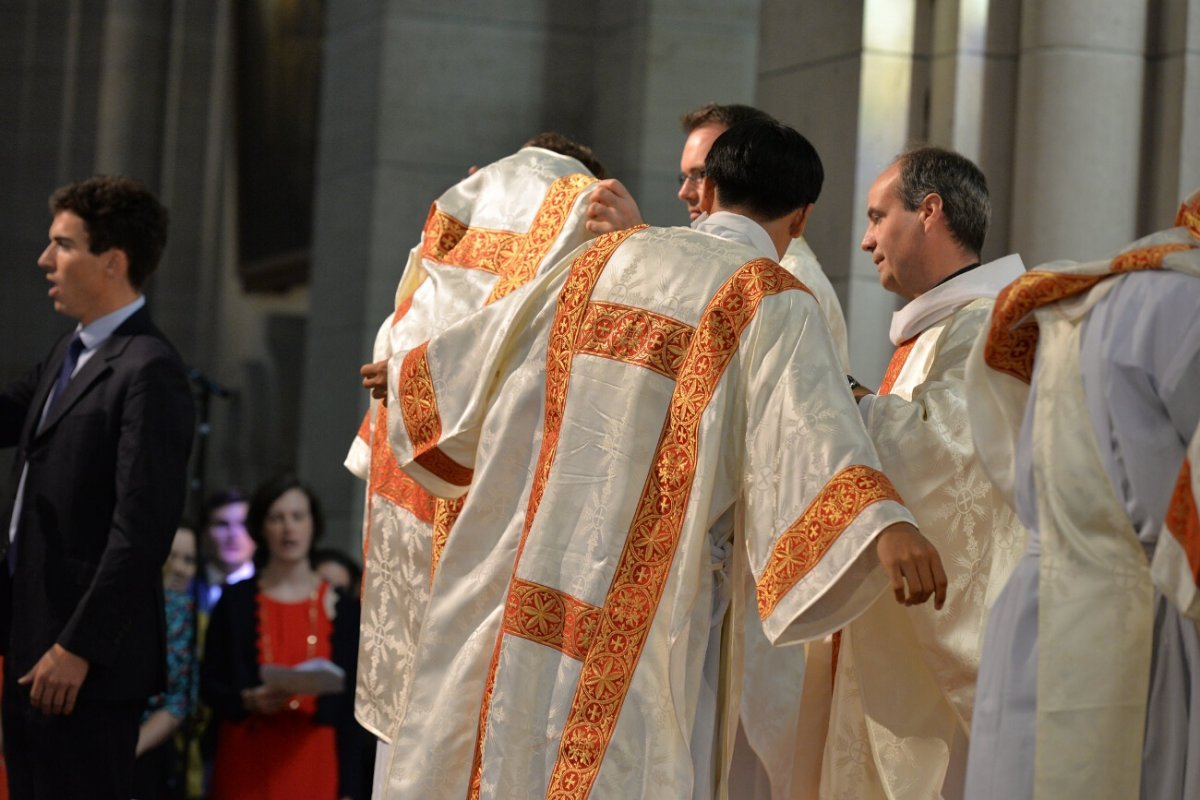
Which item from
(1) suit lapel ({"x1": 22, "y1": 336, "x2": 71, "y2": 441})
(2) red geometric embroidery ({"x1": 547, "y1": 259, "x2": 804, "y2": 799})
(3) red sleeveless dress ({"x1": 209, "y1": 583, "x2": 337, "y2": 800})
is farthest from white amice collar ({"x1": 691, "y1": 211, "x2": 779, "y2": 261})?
(3) red sleeveless dress ({"x1": 209, "y1": 583, "x2": 337, "y2": 800})

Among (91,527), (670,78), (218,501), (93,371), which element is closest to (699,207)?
(93,371)

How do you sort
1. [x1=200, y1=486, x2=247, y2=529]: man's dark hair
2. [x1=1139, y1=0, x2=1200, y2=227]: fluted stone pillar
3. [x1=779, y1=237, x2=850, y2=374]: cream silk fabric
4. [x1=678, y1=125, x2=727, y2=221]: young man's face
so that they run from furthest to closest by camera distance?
[x1=200, y1=486, x2=247, y2=529]: man's dark hair < [x1=1139, y1=0, x2=1200, y2=227]: fluted stone pillar < [x1=678, y1=125, x2=727, y2=221]: young man's face < [x1=779, y1=237, x2=850, y2=374]: cream silk fabric

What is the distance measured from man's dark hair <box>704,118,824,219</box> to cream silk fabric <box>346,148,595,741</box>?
1.95ft

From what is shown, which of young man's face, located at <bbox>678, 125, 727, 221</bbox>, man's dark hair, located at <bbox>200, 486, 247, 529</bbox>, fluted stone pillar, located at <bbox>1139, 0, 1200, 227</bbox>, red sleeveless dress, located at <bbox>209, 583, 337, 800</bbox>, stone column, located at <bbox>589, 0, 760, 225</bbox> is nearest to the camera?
young man's face, located at <bbox>678, 125, 727, 221</bbox>

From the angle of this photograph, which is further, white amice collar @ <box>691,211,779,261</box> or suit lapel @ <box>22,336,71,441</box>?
suit lapel @ <box>22,336,71,441</box>

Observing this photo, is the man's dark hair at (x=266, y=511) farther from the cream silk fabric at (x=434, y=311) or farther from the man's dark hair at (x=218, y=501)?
the man's dark hair at (x=218, y=501)

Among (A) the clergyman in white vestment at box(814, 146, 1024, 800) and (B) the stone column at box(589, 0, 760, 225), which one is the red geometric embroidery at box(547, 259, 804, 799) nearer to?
(A) the clergyman in white vestment at box(814, 146, 1024, 800)

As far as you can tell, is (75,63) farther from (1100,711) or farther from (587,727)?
(1100,711)

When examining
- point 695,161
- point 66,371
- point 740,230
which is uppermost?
point 695,161

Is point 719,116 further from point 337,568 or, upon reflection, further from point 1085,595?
point 337,568

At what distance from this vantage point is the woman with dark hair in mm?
6051

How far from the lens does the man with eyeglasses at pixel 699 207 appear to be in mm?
A: 4285

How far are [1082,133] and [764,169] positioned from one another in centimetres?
219

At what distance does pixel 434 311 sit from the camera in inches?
184
